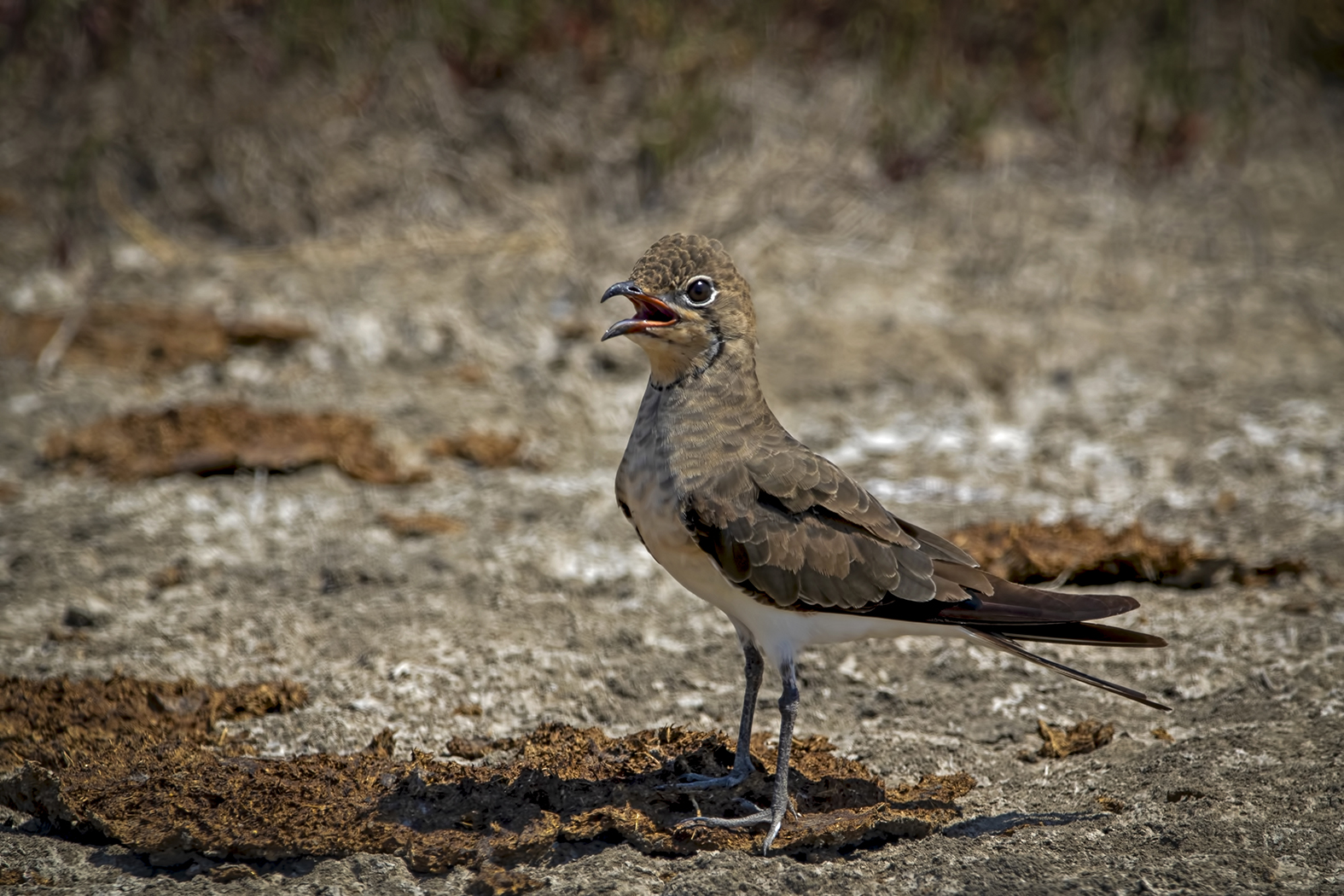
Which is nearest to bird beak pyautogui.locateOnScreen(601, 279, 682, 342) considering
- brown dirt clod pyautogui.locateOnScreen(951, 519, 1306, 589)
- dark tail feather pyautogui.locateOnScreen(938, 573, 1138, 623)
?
dark tail feather pyautogui.locateOnScreen(938, 573, 1138, 623)

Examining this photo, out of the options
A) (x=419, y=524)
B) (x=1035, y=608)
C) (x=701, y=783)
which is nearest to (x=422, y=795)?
(x=701, y=783)

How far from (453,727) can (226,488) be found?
7.92ft

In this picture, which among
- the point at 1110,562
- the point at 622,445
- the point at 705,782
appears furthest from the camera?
Result: the point at 622,445

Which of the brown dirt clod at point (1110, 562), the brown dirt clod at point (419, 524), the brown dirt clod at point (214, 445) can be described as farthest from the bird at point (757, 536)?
the brown dirt clod at point (214, 445)

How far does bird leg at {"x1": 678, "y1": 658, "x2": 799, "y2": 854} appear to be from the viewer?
11.8 feet

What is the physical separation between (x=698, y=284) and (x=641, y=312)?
196mm

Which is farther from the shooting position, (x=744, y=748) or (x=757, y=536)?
(x=744, y=748)

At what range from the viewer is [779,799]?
3623 millimetres

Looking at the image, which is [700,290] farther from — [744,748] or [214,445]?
[214,445]

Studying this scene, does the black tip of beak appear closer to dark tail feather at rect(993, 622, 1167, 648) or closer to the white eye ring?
the white eye ring

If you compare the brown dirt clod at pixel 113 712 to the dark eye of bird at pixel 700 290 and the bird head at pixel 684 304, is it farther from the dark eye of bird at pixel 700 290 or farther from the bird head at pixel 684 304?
the dark eye of bird at pixel 700 290

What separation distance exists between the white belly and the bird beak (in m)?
0.49

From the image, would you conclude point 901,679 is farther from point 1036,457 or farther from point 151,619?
point 151,619

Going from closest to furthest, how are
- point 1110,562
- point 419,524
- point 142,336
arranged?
point 1110,562
point 419,524
point 142,336
